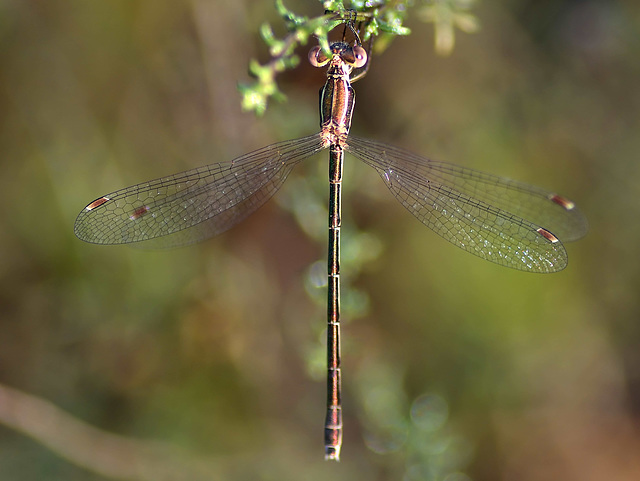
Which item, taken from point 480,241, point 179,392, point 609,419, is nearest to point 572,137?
point 480,241

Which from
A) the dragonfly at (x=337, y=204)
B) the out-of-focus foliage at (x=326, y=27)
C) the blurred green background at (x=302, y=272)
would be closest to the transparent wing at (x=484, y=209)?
the dragonfly at (x=337, y=204)

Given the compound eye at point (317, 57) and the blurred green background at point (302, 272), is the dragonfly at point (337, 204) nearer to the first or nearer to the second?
the compound eye at point (317, 57)

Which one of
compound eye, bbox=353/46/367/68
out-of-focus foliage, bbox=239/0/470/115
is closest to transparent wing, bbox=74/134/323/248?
compound eye, bbox=353/46/367/68

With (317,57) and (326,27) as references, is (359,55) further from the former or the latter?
(326,27)

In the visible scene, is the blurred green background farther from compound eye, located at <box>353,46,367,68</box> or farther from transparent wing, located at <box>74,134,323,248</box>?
compound eye, located at <box>353,46,367,68</box>

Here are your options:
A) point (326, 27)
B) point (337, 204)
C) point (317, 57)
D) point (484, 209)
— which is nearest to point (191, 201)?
point (337, 204)

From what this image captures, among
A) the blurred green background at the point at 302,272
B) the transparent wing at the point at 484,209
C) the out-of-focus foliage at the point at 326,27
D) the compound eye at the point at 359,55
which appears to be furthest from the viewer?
the blurred green background at the point at 302,272

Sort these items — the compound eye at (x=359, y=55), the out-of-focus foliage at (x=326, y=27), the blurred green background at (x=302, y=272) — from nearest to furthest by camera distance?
1. the out-of-focus foliage at (x=326, y=27)
2. the compound eye at (x=359, y=55)
3. the blurred green background at (x=302, y=272)
